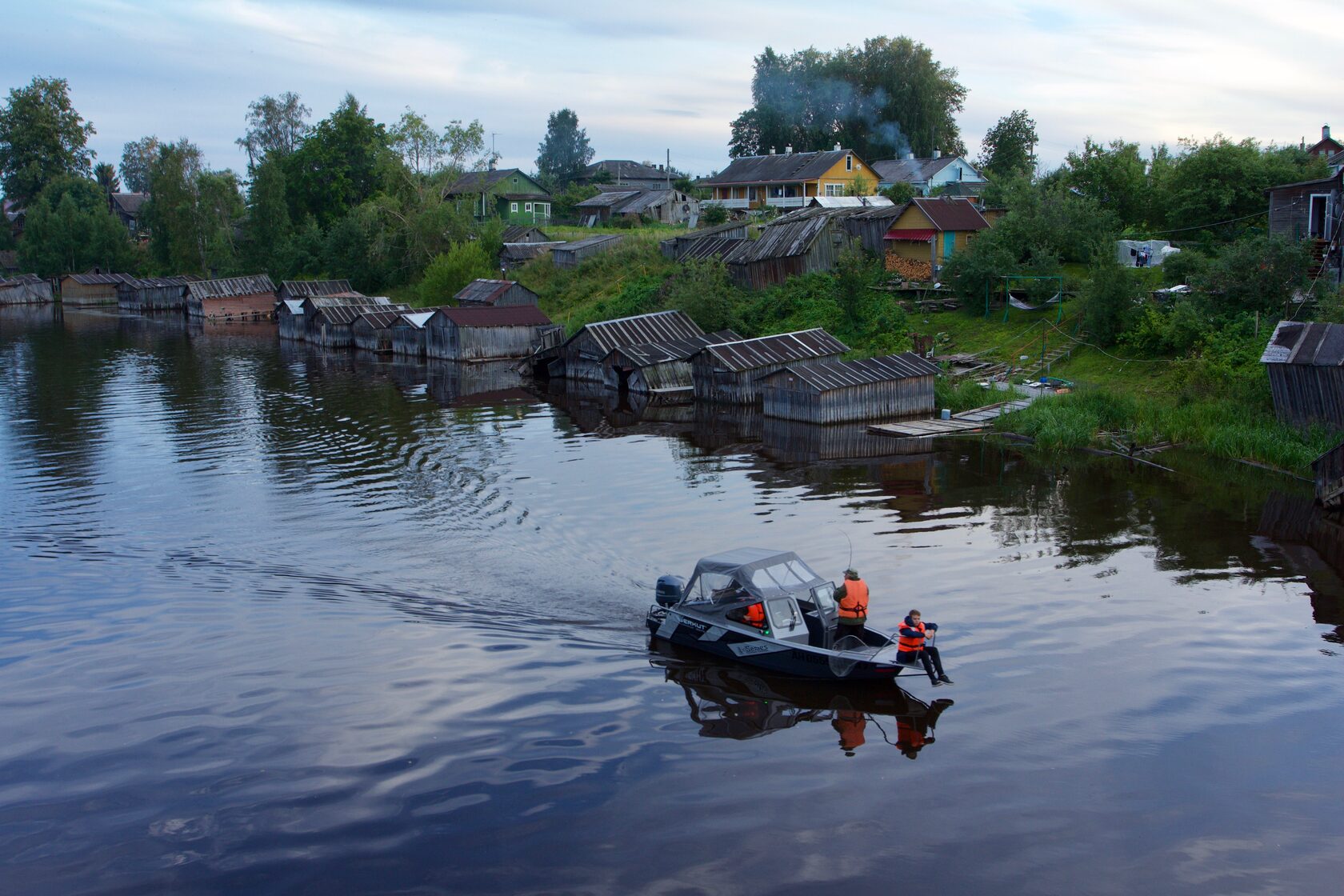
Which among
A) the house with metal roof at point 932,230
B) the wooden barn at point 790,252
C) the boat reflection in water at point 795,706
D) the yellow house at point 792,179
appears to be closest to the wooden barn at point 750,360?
the wooden barn at point 790,252

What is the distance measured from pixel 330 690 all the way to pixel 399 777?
149 inches

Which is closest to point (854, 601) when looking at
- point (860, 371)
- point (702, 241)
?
point (860, 371)

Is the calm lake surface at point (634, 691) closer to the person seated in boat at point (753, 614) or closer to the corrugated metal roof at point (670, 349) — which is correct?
the person seated in boat at point (753, 614)

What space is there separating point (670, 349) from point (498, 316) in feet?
59.7

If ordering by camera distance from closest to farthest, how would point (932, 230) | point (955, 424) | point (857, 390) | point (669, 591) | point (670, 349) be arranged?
→ point (669, 591), point (955, 424), point (857, 390), point (670, 349), point (932, 230)

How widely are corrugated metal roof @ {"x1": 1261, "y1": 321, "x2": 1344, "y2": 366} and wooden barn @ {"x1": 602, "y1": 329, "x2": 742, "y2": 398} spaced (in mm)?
25845

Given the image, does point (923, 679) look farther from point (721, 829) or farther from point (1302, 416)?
point (1302, 416)

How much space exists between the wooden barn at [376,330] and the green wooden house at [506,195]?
31.7 meters

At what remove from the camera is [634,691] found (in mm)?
19797

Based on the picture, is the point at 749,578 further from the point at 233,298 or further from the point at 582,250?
the point at 233,298

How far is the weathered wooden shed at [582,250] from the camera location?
81.8 meters

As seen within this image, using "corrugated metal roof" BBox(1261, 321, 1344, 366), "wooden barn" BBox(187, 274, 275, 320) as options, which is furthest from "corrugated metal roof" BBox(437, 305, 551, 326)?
"corrugated metal roof" BBox(1261, 321, 1344, 366)

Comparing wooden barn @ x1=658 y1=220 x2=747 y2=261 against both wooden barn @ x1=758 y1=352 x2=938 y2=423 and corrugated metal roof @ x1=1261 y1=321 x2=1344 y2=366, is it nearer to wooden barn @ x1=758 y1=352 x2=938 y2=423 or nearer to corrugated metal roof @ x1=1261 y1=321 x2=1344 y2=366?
wooden barn @ x1=758 y1=352 x2=938 y2=423

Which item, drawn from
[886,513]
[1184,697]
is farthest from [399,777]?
[886,513]
